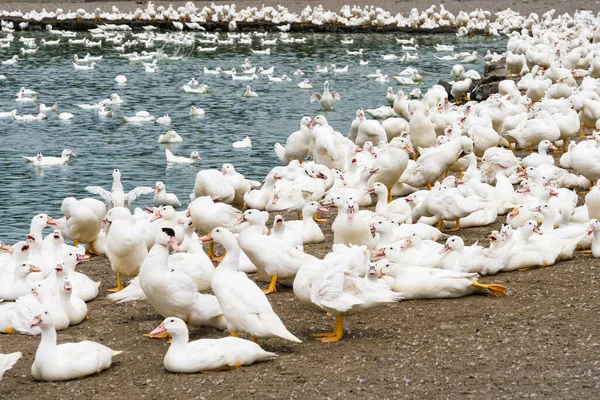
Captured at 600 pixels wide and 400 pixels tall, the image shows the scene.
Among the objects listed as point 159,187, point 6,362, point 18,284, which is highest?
point 6,362

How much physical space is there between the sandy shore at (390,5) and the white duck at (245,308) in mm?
43061

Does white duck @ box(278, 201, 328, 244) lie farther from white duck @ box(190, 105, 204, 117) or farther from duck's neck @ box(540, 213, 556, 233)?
white duck @ box(190, 105, 204, 117)

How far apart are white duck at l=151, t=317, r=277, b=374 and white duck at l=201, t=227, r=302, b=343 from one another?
0.21 metres

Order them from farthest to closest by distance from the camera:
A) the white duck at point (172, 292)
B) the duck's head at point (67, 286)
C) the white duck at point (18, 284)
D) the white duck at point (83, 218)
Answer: the white duck at point (83, 218) → the white duck at point (18, 284) → the duck's head at point (67, 286) → the white duck at point (172, 292)

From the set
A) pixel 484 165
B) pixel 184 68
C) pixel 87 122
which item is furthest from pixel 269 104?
pixel 484 165

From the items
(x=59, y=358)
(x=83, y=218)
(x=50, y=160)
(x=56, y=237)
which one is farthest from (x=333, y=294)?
(x=50, y=160)

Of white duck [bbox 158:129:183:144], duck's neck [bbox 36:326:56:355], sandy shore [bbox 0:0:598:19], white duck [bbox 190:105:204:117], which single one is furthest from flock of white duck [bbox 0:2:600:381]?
sandy shore [bbox 0:0:598:19]

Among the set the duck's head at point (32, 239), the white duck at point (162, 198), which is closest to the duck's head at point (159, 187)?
the white duck at point (162, 198)

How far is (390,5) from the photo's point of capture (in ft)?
175

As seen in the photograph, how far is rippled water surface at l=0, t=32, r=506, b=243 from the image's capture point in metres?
18.5

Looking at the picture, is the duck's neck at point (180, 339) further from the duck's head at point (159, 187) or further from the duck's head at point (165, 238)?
the duck's head at point (159, 187)

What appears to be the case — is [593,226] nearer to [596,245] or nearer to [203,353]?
[596,245]

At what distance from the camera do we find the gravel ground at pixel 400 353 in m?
7.32

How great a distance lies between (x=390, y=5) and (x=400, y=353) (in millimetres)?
46984
